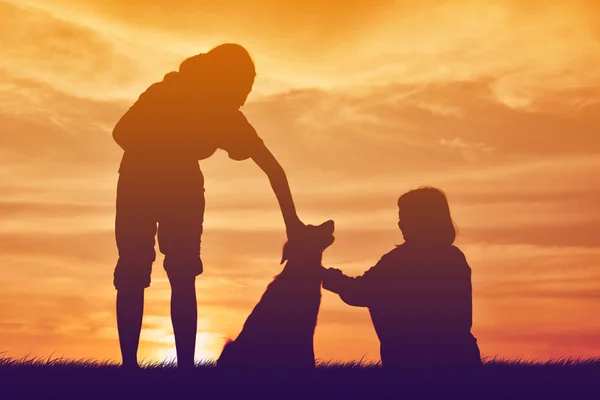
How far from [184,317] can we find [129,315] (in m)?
0.48

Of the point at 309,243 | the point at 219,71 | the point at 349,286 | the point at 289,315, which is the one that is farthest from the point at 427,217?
the point at 219,71

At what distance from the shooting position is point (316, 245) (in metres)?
7.67

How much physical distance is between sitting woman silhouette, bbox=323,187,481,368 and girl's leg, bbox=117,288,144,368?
2.22 metres

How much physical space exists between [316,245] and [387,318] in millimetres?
847

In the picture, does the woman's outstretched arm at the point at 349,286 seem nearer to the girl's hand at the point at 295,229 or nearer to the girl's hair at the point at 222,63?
the girl's hand at the point at 295,229

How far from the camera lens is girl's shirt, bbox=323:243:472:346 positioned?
731cm

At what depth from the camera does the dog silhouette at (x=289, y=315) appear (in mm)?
7539

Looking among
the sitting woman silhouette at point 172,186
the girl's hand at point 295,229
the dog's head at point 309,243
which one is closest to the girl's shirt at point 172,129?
the sitting woman silhouette at point 172,186

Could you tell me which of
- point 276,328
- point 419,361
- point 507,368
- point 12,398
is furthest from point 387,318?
point 12,398

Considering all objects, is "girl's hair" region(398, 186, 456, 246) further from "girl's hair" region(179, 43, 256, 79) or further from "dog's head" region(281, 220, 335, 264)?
"girl's hair" region(179, 43, 256, 79)

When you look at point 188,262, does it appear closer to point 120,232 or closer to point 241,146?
point 120,232

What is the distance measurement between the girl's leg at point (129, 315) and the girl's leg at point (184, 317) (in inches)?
11.8

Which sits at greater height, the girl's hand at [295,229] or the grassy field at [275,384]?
the girl's hand at [295,229]

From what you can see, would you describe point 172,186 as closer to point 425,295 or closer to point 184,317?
point 184,317
